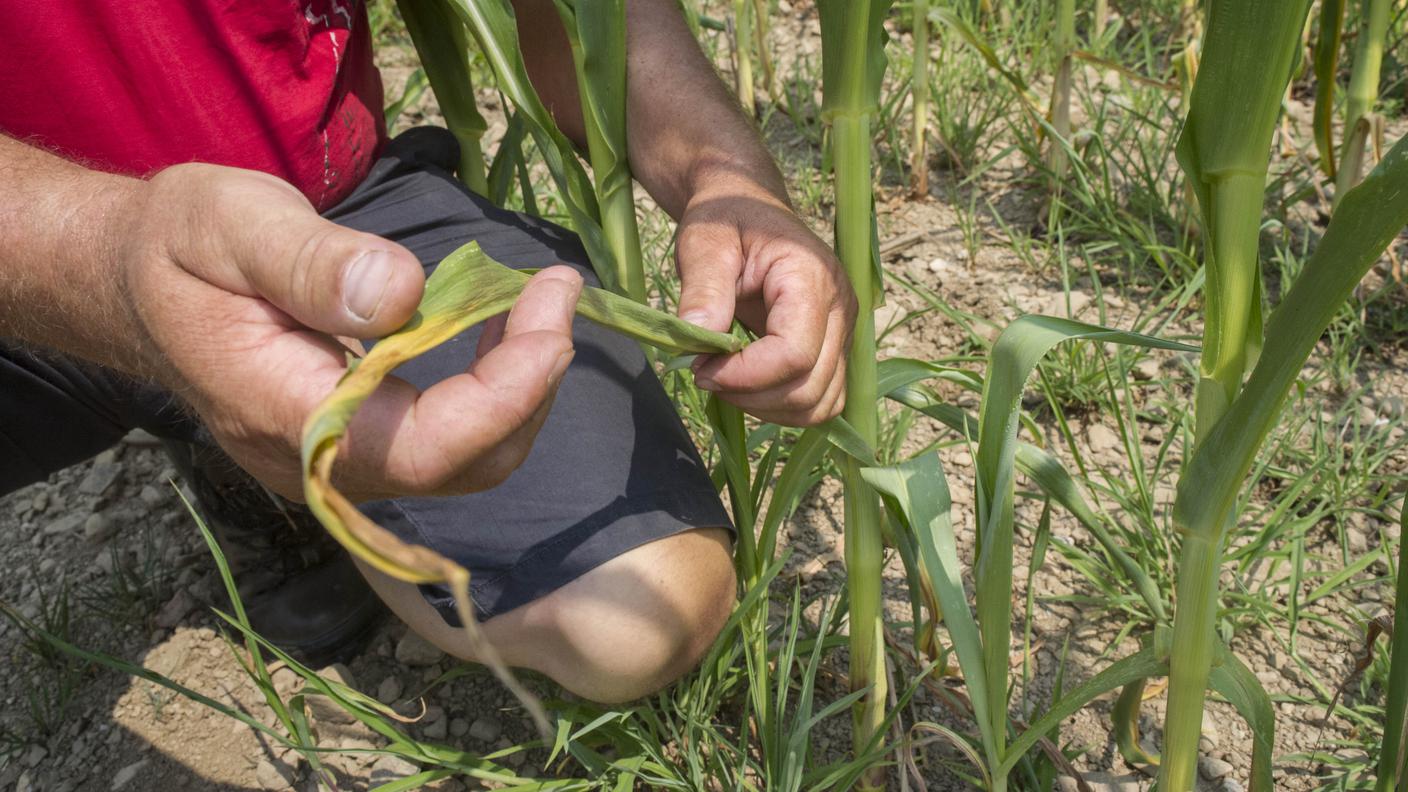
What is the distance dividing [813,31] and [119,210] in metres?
1.93

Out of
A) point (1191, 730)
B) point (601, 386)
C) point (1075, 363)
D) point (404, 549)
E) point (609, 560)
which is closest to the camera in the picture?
point (404, 549)

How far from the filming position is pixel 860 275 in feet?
2.91

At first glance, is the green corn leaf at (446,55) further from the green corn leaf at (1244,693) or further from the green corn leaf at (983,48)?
the green corn leaf at (1244,693)

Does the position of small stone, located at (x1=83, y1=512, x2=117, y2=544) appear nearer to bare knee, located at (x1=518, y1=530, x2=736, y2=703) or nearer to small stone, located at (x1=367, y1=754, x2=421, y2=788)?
small stone, located at (x1=367, y1=754, x2=421, y2=788)

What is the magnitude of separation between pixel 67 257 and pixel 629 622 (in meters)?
0.58

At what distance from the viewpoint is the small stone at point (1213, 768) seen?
3.59 feet

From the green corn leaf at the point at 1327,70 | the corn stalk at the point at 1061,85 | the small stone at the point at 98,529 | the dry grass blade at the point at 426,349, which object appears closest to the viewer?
the dry grass blade at the point at 426,349

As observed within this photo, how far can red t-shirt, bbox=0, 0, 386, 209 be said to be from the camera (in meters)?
1.11

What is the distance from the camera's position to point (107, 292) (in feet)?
2.79

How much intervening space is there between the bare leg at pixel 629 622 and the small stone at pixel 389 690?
273 millimetres

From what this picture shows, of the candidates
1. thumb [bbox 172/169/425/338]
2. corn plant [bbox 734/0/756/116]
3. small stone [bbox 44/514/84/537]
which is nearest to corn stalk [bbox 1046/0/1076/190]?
corn plant [bbox 734/0/756/116]

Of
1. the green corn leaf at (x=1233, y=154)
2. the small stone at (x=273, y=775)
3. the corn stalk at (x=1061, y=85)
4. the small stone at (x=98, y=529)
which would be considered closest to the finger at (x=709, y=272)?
the green corn leaf at (x=1233, y=154)

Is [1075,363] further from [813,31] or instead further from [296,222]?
[813,31]

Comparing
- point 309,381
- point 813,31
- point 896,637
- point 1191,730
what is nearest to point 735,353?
point 309,381
